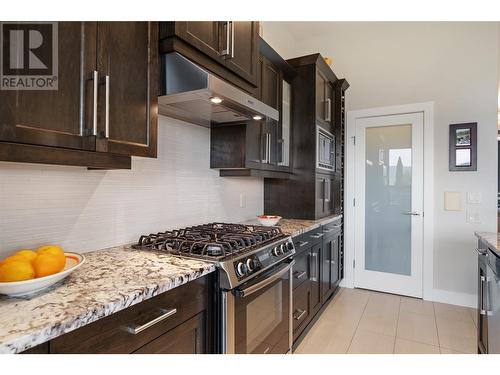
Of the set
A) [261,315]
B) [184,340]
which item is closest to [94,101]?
[184,340]

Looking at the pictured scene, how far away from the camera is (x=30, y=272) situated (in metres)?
0.94

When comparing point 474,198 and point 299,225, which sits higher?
point 474,198

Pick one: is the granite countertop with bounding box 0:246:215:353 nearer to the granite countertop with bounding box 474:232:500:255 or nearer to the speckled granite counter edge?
the speckled granite counter edge

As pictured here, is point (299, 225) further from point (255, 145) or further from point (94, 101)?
point (94, 101)

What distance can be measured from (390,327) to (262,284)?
70.2 inches

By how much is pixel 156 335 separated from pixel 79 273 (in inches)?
15.5

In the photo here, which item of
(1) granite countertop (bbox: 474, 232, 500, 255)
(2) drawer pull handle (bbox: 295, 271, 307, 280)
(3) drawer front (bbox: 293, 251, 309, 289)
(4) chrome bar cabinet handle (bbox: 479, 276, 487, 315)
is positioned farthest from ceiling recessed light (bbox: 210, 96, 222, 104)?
(4) chrome bar cabinet handle (bbox: 479, 276, 487, 315)

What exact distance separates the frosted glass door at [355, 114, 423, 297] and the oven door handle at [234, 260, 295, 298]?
2.05m

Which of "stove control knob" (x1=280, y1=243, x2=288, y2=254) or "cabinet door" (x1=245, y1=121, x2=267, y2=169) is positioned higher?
→ "cabinet door" (x1=245, y1=121, x2=267, y2=169)

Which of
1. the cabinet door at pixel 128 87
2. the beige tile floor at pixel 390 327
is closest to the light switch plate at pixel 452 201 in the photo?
the beige tile floor at pixel 390 327

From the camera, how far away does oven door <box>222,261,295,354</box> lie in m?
1.34
